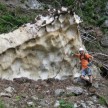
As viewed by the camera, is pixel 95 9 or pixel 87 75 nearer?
pixel 87 75

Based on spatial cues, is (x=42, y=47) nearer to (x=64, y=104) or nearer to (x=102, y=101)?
(x=64, y=104)

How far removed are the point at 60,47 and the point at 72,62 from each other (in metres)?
0.64

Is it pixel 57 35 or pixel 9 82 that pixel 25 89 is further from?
pixel 57 35

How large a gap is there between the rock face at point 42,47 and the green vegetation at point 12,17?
77.0 inches

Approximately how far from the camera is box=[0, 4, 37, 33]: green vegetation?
13.6 metres

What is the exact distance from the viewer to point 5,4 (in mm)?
15453

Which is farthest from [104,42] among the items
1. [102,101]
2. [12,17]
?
[102,101]

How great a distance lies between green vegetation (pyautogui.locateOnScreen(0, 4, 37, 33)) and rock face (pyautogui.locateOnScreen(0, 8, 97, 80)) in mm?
1956

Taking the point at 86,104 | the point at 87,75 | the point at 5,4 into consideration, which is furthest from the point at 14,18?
the point at 86,104

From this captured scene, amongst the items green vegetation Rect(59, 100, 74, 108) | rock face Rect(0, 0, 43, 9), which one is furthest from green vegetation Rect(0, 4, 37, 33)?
green vegetation Rect(59, 100, 74, 108)

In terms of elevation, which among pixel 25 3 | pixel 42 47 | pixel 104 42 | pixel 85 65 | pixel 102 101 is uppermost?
pixel 25 3

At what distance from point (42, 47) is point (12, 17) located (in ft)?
10.1

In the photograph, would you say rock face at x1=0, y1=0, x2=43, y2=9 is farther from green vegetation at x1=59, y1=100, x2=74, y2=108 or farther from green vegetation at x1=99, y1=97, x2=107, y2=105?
green vegetation at x1=59, y1=100, x2=74, y2=108

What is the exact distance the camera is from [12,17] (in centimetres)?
1412
